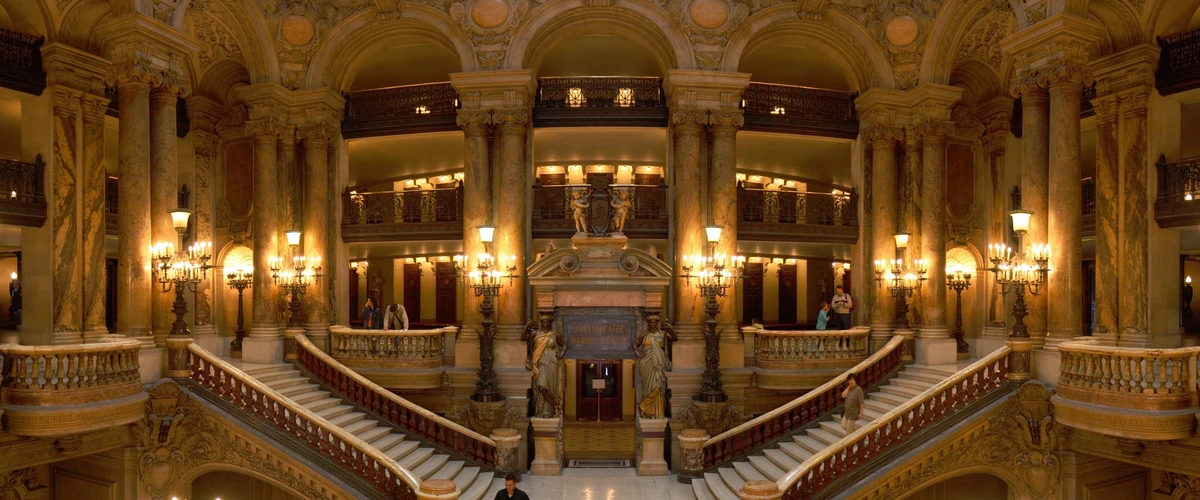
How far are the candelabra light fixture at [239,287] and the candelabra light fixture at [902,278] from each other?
15247 mm

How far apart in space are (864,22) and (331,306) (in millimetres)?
14761

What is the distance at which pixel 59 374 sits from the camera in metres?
10.3

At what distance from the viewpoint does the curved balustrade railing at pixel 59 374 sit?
1018 cm

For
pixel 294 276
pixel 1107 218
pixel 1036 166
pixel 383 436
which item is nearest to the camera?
pixel 1036 166

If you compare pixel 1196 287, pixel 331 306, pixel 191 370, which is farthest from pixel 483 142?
pixel 1196 287

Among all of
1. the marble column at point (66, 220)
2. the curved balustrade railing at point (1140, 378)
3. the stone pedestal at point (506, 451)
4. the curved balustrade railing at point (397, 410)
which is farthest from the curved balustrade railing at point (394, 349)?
the curved balustrade railing at point (1140, 378)

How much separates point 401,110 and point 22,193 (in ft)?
26.5

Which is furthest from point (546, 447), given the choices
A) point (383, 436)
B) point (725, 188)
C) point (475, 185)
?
point (725, 188)

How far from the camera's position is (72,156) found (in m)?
13.4

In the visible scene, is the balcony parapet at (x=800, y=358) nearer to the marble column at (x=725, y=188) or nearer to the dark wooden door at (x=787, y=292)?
the marble column at (x=725, y=188)

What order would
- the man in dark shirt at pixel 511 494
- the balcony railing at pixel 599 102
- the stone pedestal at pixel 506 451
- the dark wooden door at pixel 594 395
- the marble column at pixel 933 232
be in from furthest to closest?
the dark wooden door at pixel 594 395 → the balcony railing at pixel 599 102 → the marble column at pixel 933 232 → the stone pedestal at pixel 506 451 → the man in dark shirt at pixel 511 494

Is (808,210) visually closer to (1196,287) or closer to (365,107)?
(1196,287)

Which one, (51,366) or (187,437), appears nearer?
(51,366)

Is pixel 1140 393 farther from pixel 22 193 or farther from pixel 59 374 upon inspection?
pixel 22 193
